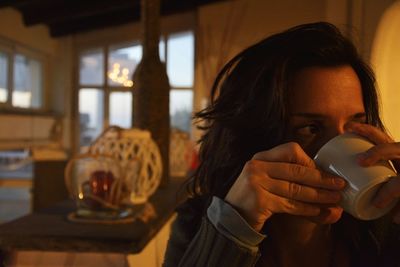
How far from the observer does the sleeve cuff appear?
0.58 metres

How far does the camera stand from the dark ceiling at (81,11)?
5211 millimetres

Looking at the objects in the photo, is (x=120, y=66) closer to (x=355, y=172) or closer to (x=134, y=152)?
(x=134, y=152)

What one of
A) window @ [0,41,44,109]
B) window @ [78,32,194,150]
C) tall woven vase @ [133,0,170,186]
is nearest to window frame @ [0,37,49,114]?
window @ [0,41,44,109]

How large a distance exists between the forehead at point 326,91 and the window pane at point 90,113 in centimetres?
597

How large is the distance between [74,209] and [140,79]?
548mm

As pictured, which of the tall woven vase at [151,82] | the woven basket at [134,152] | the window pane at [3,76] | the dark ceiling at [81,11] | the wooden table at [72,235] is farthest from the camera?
the window pane at [3,76]

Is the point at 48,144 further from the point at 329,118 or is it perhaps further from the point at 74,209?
the point at 329,118

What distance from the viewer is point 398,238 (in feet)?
2.49

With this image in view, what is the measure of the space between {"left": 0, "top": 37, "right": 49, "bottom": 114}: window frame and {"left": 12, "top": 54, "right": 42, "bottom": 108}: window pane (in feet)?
0.15

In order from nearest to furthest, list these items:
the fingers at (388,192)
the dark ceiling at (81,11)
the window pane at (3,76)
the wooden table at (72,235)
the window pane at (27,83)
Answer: the fingers at (388,192) → the wooden table at (72,235) → the dark ceiling at (81,11) → the window pane at (3,76) → the window pane at (27,83)

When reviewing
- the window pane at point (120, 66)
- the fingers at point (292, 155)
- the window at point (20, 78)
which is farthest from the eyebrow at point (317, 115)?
the window pane at point (120, 66)

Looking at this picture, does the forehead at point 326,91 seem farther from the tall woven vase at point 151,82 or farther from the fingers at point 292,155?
the tall woven vase at point 151,82

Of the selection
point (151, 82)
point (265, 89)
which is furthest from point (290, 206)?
point (151, 82)

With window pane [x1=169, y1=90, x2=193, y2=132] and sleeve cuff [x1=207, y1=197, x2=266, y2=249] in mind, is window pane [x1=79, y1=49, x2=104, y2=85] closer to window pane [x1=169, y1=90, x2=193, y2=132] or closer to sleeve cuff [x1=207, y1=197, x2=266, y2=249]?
window pane [x1=169, y1=90, x2=193, y2=132]
